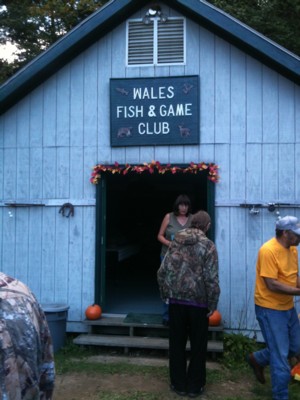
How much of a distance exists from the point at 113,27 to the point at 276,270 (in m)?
4.26

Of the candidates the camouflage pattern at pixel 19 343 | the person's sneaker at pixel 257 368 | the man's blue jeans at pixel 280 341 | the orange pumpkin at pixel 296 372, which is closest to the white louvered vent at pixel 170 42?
the man's blue jeans at pixel 280 341


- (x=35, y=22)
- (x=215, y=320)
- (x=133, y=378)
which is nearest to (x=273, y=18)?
(x=35, y=22)

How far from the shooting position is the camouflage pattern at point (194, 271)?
469 cm

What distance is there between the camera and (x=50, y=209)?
689 cm

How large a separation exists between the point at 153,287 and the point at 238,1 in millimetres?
12529

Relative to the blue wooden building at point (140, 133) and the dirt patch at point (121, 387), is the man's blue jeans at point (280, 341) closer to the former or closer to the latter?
the dirt patch at point (121, 387)

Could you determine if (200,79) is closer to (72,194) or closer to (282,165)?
(282,165)

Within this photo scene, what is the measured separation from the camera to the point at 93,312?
641cm

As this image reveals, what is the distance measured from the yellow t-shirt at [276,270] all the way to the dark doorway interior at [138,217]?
4932 mm

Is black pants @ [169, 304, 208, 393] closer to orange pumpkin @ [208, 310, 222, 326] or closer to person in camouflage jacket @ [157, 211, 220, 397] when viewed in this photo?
person in camouflage jacket @ [157, 211, 220, 397]

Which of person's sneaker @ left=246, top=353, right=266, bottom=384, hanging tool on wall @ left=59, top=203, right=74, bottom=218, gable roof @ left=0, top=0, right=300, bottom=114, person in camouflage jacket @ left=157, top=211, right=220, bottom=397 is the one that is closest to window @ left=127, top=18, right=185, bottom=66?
gable roof @ left=0, top=0, right=300, bottom=114

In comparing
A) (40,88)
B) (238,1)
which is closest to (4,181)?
(40,88)

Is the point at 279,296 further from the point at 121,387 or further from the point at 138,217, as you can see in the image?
the point at 138,217

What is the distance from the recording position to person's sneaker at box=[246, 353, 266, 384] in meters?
4.93
